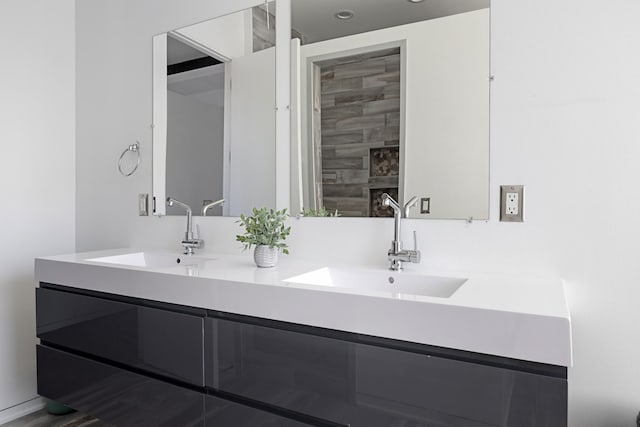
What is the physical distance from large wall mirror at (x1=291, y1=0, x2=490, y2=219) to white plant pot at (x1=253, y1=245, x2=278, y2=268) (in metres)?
0.27

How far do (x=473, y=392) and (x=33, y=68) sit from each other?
251 centimetres

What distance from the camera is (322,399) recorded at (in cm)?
111

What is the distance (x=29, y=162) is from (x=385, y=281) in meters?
1.94

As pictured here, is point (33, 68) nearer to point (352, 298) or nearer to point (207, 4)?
point (207, 4)

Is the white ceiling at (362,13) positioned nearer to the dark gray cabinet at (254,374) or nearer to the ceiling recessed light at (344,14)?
the ceiling recessed light at (344,14)

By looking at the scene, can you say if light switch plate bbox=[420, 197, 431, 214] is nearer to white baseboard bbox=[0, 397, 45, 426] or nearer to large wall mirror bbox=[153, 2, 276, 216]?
large wall mirror bbox=[153, 2, 276, 216]

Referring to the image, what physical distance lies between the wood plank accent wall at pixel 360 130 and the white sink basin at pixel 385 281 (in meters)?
0.25

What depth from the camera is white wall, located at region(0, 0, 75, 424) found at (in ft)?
6.90

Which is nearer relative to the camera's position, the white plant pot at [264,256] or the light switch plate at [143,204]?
the white plant pot at [264,256]

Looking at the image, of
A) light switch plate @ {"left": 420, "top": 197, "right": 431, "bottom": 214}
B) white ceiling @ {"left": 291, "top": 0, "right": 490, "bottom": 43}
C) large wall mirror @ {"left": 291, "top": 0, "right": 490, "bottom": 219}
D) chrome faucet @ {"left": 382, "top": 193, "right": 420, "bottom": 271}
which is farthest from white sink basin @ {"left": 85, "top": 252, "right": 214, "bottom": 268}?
white ceiling @ {"left": 291, "top": 0, "right": 490, "bottom": 43}

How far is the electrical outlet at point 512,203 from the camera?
4.42ft

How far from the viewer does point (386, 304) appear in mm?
1030

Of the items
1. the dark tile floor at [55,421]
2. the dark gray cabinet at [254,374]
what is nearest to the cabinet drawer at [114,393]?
the dark gray cabinet at [254,374]

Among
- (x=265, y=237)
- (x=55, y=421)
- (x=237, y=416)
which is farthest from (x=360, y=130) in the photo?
(x=55, y=421)
